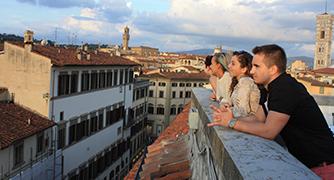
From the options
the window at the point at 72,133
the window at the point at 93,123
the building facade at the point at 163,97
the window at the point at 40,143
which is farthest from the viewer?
the building facade at the point at 163,97

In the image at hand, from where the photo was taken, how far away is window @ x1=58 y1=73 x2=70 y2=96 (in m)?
22.7

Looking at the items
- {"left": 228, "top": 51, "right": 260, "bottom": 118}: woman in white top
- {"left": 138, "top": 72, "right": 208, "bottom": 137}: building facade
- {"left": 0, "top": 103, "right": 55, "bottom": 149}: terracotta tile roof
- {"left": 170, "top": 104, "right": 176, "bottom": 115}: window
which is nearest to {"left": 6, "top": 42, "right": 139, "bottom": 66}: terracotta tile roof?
{"left": 0, "top": 103, "right": 55, "bottom": 149}: terracotta tile roof

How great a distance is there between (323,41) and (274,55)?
417 ft

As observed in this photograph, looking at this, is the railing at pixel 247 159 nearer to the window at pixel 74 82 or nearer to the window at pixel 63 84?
the window at pixel 63 84

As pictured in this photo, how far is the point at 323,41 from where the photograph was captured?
402 ft

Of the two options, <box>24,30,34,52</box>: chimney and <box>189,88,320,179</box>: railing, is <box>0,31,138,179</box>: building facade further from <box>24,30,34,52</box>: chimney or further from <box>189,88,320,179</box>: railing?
<box>189,88,320,179</box>: railing

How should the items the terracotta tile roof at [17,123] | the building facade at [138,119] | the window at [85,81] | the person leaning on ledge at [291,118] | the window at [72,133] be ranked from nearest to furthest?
1. the person leaning on ledge at [291,118]
2. the terracotta tile roof at [17,123]
3. the window at [72,133]
4. the window at [85,81]
5. the building facade at [138,119]

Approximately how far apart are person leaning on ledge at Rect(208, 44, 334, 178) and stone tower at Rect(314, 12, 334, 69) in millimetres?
119575

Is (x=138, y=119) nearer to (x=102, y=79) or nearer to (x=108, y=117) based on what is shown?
(x=108, y=117)

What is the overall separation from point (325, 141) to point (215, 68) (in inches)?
123

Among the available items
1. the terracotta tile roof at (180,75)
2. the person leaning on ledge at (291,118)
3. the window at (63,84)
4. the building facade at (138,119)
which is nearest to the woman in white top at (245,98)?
the person leaning on ledge at (291,118)

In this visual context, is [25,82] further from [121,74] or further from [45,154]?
[121,74]

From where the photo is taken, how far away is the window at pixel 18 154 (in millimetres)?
17573

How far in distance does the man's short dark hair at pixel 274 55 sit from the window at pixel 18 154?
15.8 m
